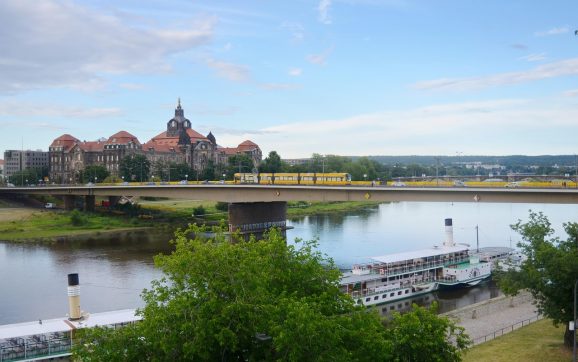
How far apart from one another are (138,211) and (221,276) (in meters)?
90.9

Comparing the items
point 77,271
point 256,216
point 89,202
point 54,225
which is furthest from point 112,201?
point 77,271

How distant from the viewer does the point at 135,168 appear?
452 feet

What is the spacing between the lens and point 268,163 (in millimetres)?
145625

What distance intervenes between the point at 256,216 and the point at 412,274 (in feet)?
91.7

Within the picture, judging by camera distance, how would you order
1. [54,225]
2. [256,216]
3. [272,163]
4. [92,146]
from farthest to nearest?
1. [92,146]
2. [272,163]
3. [54,225]
4. [256,216]

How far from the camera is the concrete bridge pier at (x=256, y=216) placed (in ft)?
238

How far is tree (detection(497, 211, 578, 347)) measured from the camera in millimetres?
28938

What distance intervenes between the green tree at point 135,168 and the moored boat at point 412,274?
93.0 m

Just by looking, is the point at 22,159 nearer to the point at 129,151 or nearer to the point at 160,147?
the point at 160,147

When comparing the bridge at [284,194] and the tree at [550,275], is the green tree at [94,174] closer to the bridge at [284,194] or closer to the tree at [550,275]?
the bridge at [284,194]

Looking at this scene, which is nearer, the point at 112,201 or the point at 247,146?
the point at 112,201

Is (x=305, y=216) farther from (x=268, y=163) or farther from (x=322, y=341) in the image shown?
(x=322, y=341)

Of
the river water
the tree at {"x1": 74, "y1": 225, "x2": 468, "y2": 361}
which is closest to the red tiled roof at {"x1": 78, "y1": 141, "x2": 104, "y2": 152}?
the river water

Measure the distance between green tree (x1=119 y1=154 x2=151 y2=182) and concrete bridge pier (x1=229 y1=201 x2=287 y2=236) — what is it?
217 feet
